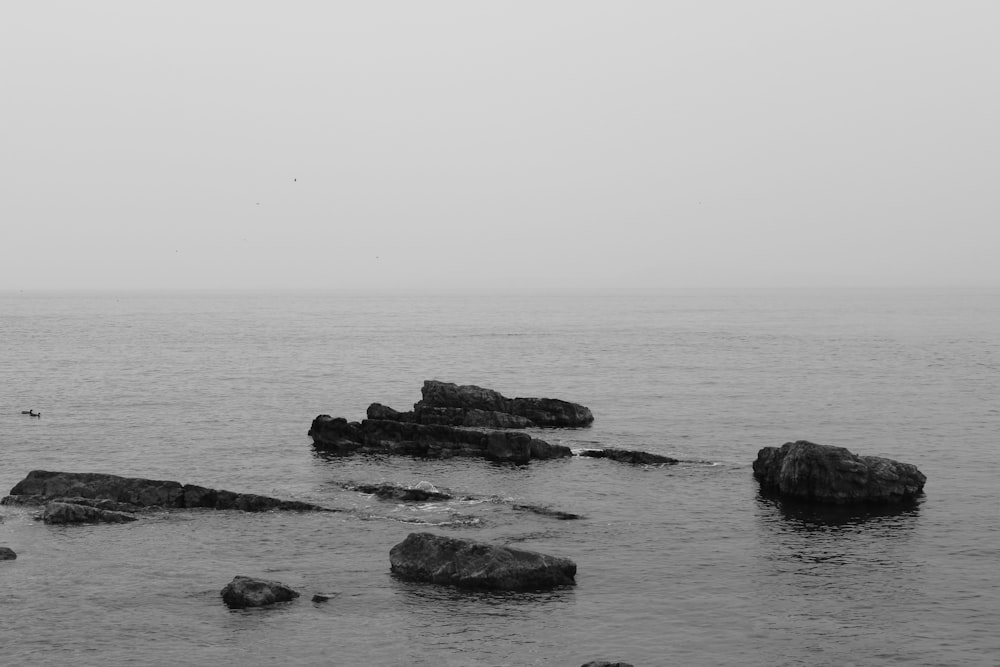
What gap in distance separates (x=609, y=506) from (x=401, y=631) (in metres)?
21.5

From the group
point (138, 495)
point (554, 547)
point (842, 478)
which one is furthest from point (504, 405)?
point (554, 547)

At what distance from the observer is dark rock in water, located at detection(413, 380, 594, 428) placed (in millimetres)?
82375

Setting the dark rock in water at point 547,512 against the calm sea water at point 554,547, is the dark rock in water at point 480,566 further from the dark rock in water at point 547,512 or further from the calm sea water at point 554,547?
the dark rock in water at point 547,512

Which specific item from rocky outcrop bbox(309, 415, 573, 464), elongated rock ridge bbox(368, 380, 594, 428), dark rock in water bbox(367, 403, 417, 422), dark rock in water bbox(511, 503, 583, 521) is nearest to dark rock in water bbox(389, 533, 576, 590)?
dark rock in water bbox(511, 503, 583, 521)

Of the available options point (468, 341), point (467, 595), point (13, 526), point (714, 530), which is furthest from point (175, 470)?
point (468, 341)

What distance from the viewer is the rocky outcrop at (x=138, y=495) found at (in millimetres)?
53688

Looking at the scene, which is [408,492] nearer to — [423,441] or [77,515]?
[423,441]

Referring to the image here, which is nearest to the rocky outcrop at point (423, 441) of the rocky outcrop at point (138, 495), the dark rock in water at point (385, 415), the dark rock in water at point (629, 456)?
the dark rock in water at point (629, 456)

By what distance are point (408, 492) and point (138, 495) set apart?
51.4 ft

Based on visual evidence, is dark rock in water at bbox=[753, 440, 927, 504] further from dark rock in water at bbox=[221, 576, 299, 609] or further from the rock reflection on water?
dark rock in water at bbox=[221, 576, 299, 609]

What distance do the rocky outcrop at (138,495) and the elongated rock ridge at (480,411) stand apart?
1000 inches

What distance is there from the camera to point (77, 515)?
50.7 meters

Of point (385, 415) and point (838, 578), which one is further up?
point (385, 415)

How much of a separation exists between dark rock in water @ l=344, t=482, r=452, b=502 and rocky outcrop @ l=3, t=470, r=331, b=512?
4.68m
